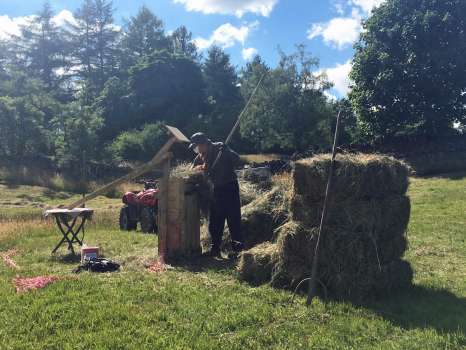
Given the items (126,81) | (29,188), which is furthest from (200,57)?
(29,188)

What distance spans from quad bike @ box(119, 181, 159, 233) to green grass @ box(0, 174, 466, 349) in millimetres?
4215

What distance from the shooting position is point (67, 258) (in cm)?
804

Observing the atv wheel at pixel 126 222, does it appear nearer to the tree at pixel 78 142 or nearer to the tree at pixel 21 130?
the tree at pixel 78 142

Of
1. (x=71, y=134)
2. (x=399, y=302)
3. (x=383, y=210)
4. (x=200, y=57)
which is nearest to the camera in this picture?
(x=399, y=302)

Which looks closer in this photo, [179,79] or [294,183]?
[294,183]

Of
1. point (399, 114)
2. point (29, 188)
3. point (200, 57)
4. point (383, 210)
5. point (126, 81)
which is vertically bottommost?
point (29, 188)

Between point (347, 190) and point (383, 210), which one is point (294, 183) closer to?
point (347, 190)

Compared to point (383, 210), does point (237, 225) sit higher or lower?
lower

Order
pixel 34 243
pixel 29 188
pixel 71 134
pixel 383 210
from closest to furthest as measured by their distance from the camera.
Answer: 1. pixel 383 210
2. pixel 34 243
3. pixel 29 188
4. pixel 71 134

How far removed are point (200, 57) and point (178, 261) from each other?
→ 61.2 metres

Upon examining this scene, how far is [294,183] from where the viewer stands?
5.70m

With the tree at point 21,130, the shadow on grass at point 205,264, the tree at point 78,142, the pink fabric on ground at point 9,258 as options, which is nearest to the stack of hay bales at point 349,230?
the shadow on grass at point 205,264

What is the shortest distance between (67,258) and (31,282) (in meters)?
2.08

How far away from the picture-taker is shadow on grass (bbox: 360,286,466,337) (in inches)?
178
